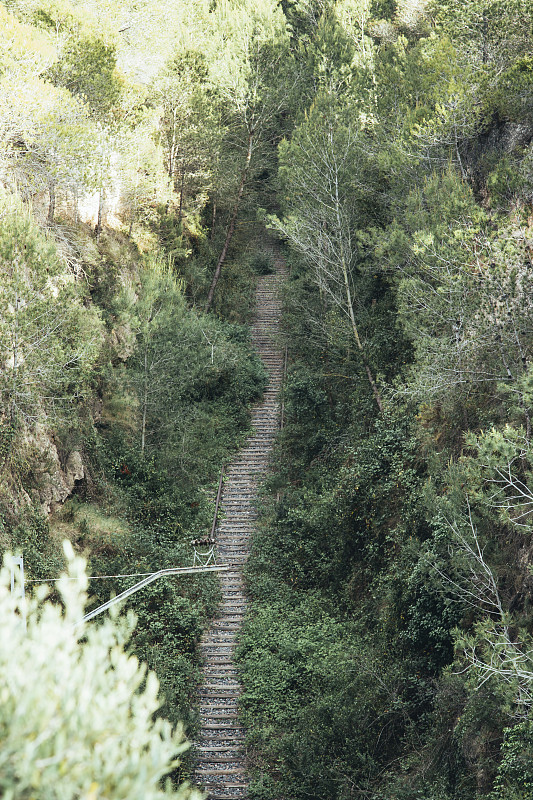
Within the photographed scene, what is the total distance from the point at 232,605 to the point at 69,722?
16206 mm

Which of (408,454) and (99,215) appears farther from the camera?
(99,215)

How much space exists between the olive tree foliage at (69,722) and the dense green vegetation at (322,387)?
683 cm

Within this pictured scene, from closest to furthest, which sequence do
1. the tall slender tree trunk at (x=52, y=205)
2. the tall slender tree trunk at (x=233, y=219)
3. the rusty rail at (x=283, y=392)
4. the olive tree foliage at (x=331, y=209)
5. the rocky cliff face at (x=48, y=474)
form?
the rocky cliff face at (x=48, y=474), the tall slender tree trunk at (x=52, y=205), the olive tree foliage at (x=331, y=209), the rusty rail at (x=283, y=392), the tall slender tree trunk at (x=233, y=219)

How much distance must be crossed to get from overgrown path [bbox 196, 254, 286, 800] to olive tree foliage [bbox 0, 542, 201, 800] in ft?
37.5

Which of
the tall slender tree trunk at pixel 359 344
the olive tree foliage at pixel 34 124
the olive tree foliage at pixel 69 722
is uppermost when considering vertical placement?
the olive tree foliage at pixel 34 124

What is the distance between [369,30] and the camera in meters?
34.3

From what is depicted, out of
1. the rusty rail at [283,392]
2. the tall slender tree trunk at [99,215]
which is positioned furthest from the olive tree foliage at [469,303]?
the tall slender tree trunk at [99,215]

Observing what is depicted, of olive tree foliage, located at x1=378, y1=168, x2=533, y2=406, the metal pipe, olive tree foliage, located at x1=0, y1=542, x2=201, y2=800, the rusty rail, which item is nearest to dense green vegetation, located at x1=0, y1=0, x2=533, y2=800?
olive tree foliage, located at x1=378, y1=168, x2=533, y2=406

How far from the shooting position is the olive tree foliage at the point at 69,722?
444 centimetres

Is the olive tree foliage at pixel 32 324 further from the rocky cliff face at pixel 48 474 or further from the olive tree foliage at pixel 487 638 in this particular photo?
the olive tree foliage at pixel 487 638

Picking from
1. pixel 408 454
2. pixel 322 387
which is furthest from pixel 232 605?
pixel 322 387

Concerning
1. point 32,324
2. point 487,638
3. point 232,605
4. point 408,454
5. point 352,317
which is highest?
point 32,324

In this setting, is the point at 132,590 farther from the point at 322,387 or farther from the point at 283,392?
the point at 283,392

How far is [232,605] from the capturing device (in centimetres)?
2053
